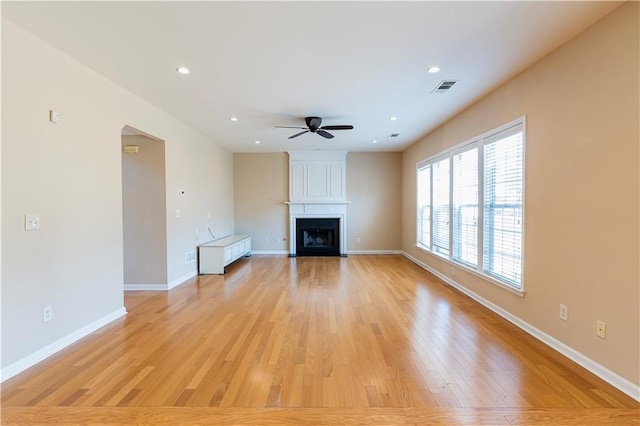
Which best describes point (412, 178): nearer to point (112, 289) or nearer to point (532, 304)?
point (532, 304)

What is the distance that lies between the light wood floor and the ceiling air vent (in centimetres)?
265

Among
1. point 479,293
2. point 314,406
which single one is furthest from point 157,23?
point 479,293

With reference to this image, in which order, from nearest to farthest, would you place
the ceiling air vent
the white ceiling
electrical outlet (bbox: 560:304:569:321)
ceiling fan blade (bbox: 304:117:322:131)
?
1. the white ceiling
2. electrical outlet (bbox: 560:304:569:321)
3. the ceiling air vent
4. ceiling fan blade (bbox: 304:117:322:131)

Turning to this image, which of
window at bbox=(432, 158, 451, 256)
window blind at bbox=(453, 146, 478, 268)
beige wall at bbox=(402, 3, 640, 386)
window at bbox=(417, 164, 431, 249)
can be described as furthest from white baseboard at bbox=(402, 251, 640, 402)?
window at bbox=(417, 164, 431, 249)

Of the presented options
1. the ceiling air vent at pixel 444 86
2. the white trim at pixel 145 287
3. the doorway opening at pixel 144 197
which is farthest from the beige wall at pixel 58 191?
the ceiling air vent at pixel 444 86

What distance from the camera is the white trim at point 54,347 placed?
7.29ft

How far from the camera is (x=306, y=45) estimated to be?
2520 millimetres

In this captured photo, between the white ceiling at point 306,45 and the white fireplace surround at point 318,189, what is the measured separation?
3.48m

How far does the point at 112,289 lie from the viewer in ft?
11.0

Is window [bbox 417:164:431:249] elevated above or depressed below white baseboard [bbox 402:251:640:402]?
above

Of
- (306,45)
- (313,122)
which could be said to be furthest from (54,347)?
(313,122)

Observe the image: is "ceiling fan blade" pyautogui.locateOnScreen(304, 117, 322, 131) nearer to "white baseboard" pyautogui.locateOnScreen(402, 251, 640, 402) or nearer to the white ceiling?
the white ceiling

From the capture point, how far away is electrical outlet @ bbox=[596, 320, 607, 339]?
7.03 ft

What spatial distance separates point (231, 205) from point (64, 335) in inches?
201
